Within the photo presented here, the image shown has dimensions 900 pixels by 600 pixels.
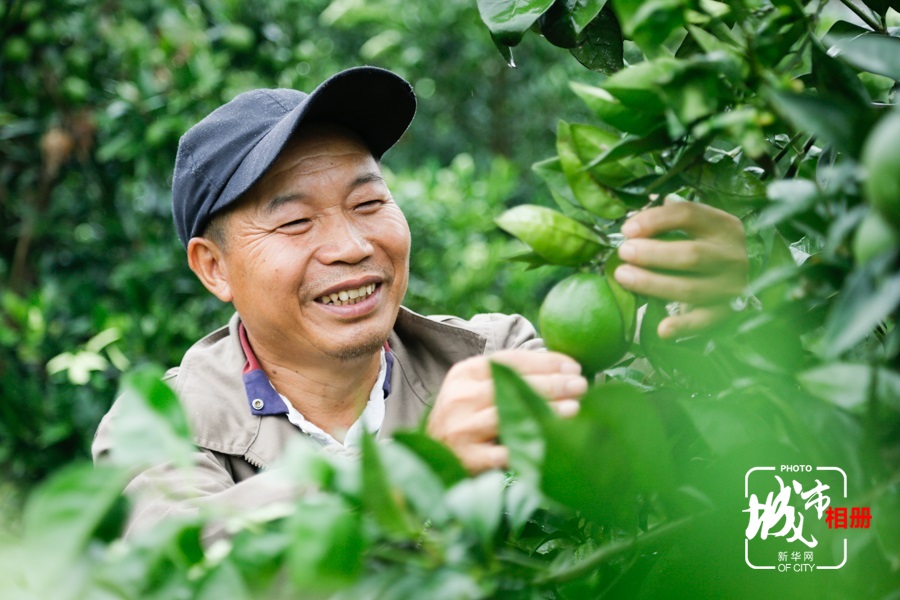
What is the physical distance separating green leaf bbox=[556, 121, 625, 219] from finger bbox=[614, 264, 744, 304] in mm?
42

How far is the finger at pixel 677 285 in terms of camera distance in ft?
2.04

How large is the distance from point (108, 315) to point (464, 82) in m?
3.07

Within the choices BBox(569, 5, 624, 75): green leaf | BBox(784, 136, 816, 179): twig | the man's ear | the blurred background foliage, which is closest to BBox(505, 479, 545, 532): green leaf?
BBox(784, 136, 816, 179): twig

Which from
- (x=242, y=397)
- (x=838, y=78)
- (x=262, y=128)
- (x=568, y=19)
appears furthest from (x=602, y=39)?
(x=242, y=397)

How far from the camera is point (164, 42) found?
2.59 metres

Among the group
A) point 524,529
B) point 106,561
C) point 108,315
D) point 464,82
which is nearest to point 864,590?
point 524,529

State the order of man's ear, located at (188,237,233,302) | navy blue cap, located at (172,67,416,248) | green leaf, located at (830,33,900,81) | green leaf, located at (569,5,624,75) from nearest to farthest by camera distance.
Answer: green leaf, located at (830,33,900,81)
green leaf, located at (569,5,624,75)
navy blue cap, located at (172,67,416,248)
man's ear, located at (188,237,233,302)

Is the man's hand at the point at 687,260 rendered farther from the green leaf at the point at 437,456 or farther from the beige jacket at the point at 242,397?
the beige jacket at the point at 242,397

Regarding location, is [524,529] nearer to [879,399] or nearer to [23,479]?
[879,399]

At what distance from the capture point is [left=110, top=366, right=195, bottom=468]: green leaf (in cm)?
45

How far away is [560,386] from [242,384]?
3.09 feet

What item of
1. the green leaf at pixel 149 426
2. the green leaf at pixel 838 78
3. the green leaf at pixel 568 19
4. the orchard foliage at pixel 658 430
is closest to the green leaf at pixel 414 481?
the orchard foliage at pixel 658 430

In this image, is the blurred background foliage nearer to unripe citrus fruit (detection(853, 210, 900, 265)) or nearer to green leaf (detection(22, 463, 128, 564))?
green leaf (detection(22, 463, 128, 564))

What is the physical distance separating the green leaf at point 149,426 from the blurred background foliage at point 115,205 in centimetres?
178
